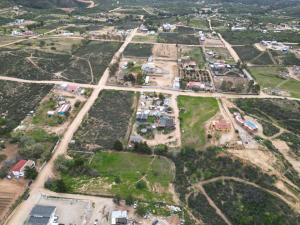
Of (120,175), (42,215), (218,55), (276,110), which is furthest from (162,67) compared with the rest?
(42,215)

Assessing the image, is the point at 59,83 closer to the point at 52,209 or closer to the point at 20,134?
the point at 20,134

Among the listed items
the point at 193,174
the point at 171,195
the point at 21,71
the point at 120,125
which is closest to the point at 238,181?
the point at 193,174

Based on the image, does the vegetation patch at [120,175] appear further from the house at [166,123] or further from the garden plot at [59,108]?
the garden plot at [59,108]

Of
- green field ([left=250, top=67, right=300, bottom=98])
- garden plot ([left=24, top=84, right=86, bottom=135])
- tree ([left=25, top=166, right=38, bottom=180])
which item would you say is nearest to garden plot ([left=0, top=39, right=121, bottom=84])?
garden plot ([left=24, top=84, right=86, bottom=135])

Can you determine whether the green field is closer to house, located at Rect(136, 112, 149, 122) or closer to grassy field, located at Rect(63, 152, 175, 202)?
house, located at Rect(136, 112, 149, 122)

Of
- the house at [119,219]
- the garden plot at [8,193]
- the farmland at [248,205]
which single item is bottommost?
the farmland at [248,205]

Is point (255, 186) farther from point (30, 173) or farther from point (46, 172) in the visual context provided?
point (30, 173)

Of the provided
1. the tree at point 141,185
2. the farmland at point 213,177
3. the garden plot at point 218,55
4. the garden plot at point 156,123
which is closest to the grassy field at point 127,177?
the tree at point 141,185
